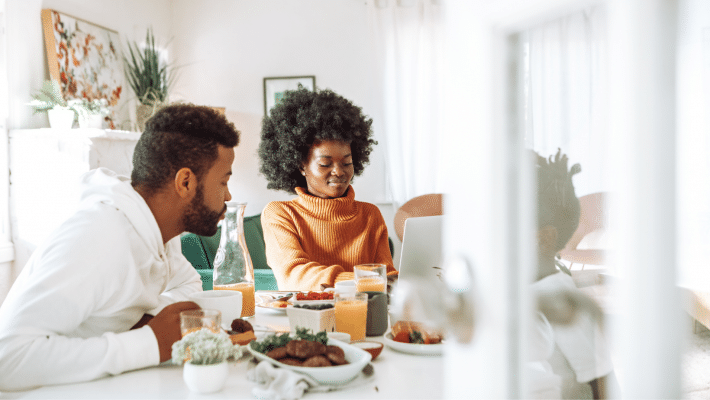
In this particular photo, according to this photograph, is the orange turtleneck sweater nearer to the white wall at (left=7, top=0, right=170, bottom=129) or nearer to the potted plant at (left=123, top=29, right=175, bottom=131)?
the white wall at (left=7, top=0, right=170, bottom=129)

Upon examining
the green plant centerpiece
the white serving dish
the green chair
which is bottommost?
the green chair

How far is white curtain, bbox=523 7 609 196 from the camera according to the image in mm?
477

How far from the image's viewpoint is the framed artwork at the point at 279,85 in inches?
183

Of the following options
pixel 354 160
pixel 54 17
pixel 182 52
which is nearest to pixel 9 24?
pixel 54 17

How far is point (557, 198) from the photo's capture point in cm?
53

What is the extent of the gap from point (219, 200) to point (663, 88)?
1.06m

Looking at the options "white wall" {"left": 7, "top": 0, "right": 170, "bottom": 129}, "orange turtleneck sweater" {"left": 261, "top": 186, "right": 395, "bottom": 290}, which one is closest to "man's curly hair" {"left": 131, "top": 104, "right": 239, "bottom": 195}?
"orange turtleneck sweater" {"left": 261, "top": 186, "right": 395, "bottom": 290}

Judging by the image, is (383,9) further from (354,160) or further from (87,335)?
(87,335)

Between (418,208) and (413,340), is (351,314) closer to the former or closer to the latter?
(413,340)

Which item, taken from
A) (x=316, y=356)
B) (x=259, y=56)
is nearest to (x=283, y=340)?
(x=316, y=356)

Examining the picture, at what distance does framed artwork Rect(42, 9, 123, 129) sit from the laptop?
2823 millimetres

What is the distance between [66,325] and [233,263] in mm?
429

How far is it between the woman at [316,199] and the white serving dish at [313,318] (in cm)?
64

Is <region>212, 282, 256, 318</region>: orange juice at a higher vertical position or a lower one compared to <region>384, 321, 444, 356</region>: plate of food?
higher
